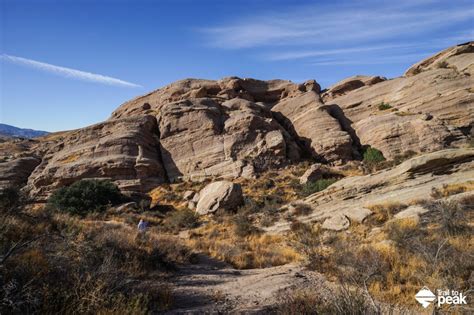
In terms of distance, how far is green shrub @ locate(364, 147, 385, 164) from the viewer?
2351 cm

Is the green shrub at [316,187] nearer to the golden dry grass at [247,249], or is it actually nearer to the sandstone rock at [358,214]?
the sandstone rock at [358,214]

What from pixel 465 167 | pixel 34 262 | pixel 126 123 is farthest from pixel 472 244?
→ pixel 126 123

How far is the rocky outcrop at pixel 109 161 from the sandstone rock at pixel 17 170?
3.53 feet

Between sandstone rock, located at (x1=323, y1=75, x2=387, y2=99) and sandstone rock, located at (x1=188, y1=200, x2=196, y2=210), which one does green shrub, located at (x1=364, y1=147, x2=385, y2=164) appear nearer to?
sandstone rock, located at (x1=323, y1=75, x2=387, y2=99)

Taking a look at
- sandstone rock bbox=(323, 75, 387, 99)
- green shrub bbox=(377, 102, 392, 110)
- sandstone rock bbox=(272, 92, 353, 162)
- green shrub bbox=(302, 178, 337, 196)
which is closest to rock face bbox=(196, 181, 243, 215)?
green shrub bbox=(302, 178, 337, 196)

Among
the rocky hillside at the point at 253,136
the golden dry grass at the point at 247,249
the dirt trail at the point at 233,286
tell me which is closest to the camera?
the dirt trail at the point at 233,286

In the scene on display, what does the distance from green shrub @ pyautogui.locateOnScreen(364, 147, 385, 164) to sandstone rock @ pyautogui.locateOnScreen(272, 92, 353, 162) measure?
1578mm

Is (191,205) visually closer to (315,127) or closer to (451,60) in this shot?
(315,127)

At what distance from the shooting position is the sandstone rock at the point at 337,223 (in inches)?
439

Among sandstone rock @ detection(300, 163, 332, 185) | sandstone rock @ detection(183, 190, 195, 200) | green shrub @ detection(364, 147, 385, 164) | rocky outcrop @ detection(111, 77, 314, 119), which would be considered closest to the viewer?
sandstone rock @ detection(300, 163, 332, 185)

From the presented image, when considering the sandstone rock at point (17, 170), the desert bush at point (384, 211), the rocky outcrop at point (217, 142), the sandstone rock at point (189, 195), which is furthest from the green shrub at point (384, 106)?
the sandstone rock at point (17, 170)

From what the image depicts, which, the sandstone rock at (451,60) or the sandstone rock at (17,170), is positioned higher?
the sandstone rock at (451,60)

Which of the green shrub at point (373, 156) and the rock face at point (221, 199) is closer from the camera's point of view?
the rock face at point (221, 199)

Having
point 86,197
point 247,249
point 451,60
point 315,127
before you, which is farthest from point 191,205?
point 451,60
